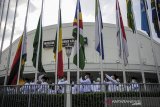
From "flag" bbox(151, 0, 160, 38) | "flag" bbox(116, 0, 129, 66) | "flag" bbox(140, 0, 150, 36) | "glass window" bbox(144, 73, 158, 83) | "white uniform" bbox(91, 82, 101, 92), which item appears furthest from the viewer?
"glass window" bbox(144, 73, 158, 83)

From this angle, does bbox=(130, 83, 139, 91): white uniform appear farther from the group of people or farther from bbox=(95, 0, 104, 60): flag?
bbox=(95, 0, 104, 60): flag

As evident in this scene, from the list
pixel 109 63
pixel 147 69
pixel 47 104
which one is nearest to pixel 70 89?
pixel 47 104

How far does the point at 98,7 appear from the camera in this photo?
19.4 meters

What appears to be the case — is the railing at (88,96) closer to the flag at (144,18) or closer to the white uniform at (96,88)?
the white uniform at (96,88)

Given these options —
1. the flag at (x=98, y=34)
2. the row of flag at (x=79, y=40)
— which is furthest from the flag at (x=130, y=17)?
the flag at (x=98, y=34)

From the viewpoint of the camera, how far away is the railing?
12.8m

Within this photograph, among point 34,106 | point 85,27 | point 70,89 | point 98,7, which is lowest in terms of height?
point 34,106

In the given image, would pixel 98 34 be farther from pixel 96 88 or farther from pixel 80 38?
pixel 96 88

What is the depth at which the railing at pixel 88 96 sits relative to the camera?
12844mm

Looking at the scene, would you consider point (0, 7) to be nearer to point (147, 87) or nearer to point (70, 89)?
point (70, 89)

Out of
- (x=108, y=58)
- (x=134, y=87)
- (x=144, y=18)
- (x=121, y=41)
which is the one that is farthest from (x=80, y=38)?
(x=108, y=58)

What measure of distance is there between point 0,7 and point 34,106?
34.4 ft

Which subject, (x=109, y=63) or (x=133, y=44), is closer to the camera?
(x=109, y=63)

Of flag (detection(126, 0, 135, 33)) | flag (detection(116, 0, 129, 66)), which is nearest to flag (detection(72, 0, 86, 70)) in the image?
flag (detection(116, 0, 129, 66))
